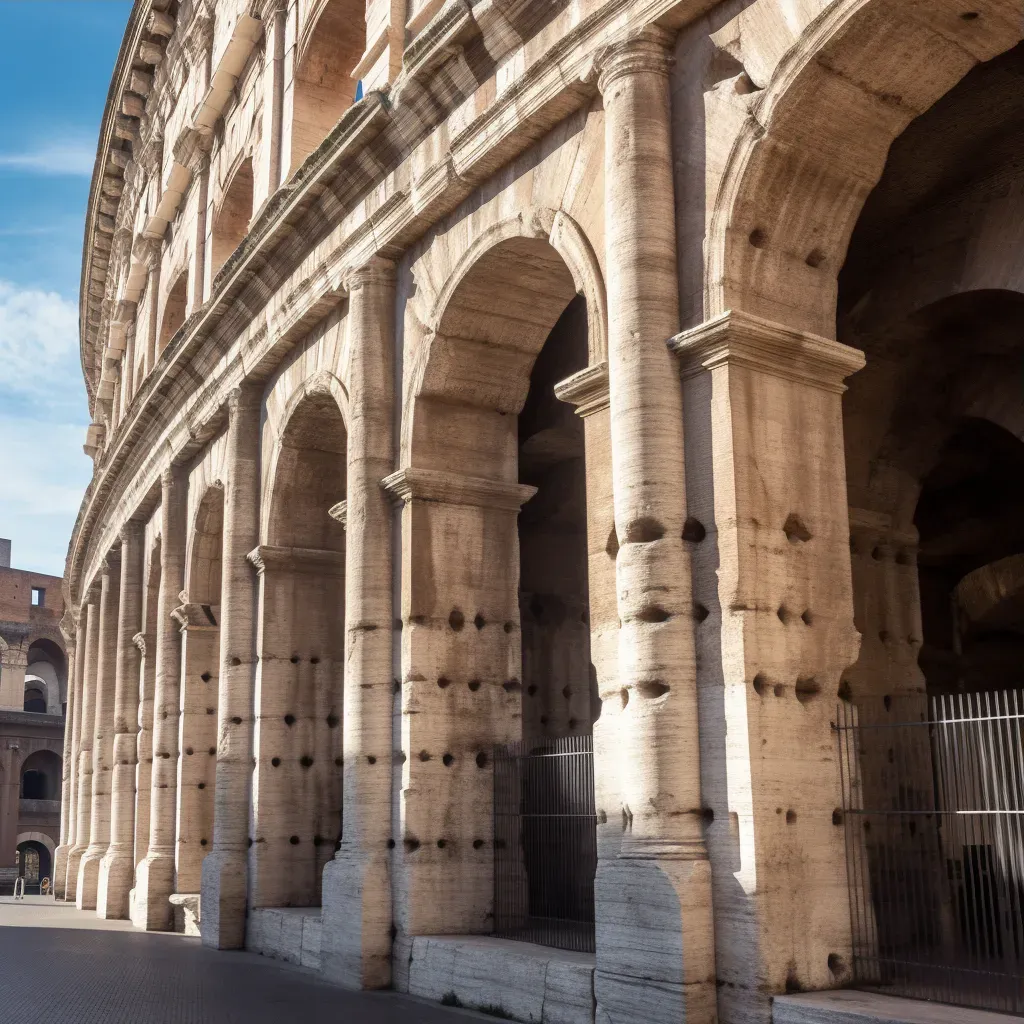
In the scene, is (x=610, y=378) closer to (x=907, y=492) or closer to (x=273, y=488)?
(x=907, y=492)

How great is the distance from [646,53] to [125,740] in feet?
44.6

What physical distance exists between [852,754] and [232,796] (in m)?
7.13

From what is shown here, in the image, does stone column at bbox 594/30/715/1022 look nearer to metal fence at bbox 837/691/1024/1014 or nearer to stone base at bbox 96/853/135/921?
metal fence at bbox 837/691/1024/1014

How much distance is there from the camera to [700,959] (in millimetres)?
6090

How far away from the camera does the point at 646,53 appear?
7.19 m

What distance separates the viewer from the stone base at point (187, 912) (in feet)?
44.7

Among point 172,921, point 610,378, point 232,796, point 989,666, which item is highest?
point 610,378

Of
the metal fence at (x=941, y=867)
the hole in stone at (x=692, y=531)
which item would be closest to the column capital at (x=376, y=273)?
the hole in stone at (x=692, y=531)

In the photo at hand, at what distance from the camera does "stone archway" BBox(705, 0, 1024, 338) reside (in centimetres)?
634

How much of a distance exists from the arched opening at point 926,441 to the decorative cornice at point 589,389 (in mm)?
2146

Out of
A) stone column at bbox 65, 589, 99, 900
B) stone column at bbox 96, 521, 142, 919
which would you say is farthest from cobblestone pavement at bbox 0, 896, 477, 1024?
stone column at bbox 65, 589, 99, 900

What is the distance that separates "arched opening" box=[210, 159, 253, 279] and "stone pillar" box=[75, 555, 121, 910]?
6728mm

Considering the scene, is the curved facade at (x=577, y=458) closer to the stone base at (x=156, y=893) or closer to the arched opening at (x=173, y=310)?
the stone base at (x=156, y=893)

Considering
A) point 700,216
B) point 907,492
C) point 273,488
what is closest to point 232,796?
point 273,488
